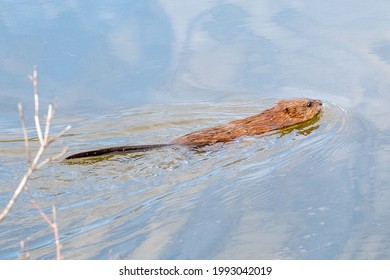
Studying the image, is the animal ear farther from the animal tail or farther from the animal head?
the animal tail

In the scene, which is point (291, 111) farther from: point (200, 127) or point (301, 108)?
point (200, 127)

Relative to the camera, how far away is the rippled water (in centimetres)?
372

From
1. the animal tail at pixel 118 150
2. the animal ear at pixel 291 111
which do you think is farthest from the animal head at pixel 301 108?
the animal tail at pixel 118 150

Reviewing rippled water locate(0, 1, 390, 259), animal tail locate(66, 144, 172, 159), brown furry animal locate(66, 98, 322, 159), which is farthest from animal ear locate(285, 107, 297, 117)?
animal tail locate(66, 144, 172, 159)

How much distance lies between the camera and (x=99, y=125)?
5.20m

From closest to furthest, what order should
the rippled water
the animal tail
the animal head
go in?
the rippled water → the animal tail → the animal head

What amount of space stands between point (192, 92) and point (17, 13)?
2081mm

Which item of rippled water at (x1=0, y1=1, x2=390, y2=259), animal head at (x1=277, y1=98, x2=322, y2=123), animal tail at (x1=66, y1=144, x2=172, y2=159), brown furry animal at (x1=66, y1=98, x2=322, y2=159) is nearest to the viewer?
rippled water at (x1=0, y1=1, x2=390, y2=259)

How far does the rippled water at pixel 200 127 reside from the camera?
372 cm

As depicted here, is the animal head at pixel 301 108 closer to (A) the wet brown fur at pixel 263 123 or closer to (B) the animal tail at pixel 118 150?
(A) the wet brown fur at pixel 263 123

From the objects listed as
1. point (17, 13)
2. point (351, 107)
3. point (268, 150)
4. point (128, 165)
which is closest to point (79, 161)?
point (128, 165)

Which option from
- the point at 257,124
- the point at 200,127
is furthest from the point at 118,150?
the point at 257,124

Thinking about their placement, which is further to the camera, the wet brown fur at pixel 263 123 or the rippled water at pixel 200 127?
the wet brown fur at pixel 263 123

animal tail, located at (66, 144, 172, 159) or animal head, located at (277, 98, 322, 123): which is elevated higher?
animal head, located at (277, 98, 322, 123)
